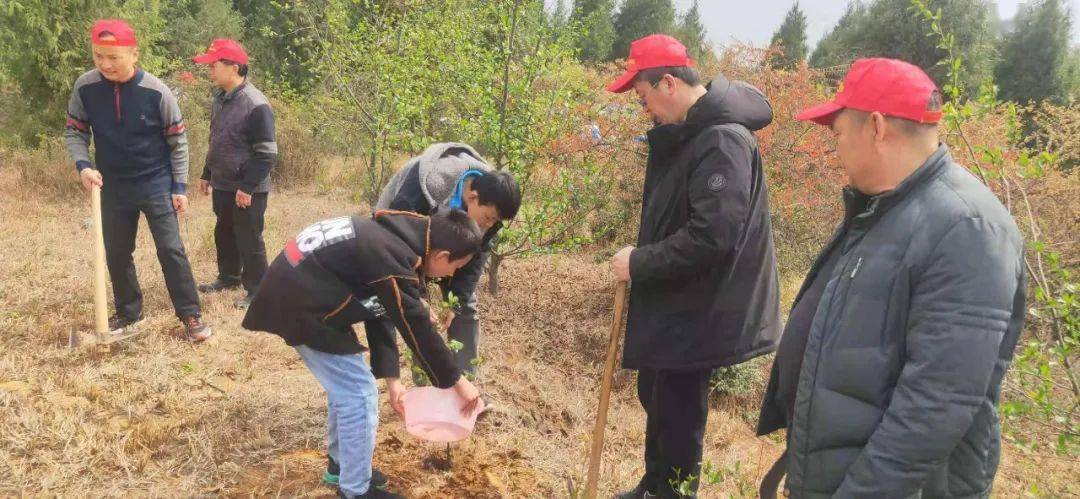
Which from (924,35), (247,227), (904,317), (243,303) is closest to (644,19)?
(924,35)

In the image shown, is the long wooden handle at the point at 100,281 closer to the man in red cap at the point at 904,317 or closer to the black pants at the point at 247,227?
the black pants at the point at 247,227

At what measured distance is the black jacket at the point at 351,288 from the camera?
2307 millimetres

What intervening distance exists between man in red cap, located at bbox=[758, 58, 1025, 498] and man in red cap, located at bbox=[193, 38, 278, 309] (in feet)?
13.5

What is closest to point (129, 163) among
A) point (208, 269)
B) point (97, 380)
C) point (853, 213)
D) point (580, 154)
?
point (97, 380)

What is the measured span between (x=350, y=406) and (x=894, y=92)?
2025 mm

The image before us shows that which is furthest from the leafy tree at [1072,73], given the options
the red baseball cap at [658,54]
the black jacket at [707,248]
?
the red baseball cap at [658,54]

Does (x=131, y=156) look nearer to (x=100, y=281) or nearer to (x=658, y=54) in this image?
(x=100, y=281)

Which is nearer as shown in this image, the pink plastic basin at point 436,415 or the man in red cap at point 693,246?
the man in red cap at point 693,246

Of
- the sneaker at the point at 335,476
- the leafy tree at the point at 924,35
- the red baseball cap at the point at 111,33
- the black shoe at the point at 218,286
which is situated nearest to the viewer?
the sneaker at the point at 335,476

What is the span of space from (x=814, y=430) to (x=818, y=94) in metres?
6.30

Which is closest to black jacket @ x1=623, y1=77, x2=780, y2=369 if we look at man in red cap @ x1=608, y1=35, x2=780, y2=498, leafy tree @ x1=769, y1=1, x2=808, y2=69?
man in red cap @ x1=608, y1=35, x2=780, y2=498

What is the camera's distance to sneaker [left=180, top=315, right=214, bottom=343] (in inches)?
171

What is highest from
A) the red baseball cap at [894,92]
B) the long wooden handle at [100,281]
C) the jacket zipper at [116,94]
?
the red baseball cap at [894,92]

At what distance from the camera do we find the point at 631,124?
234 inches
